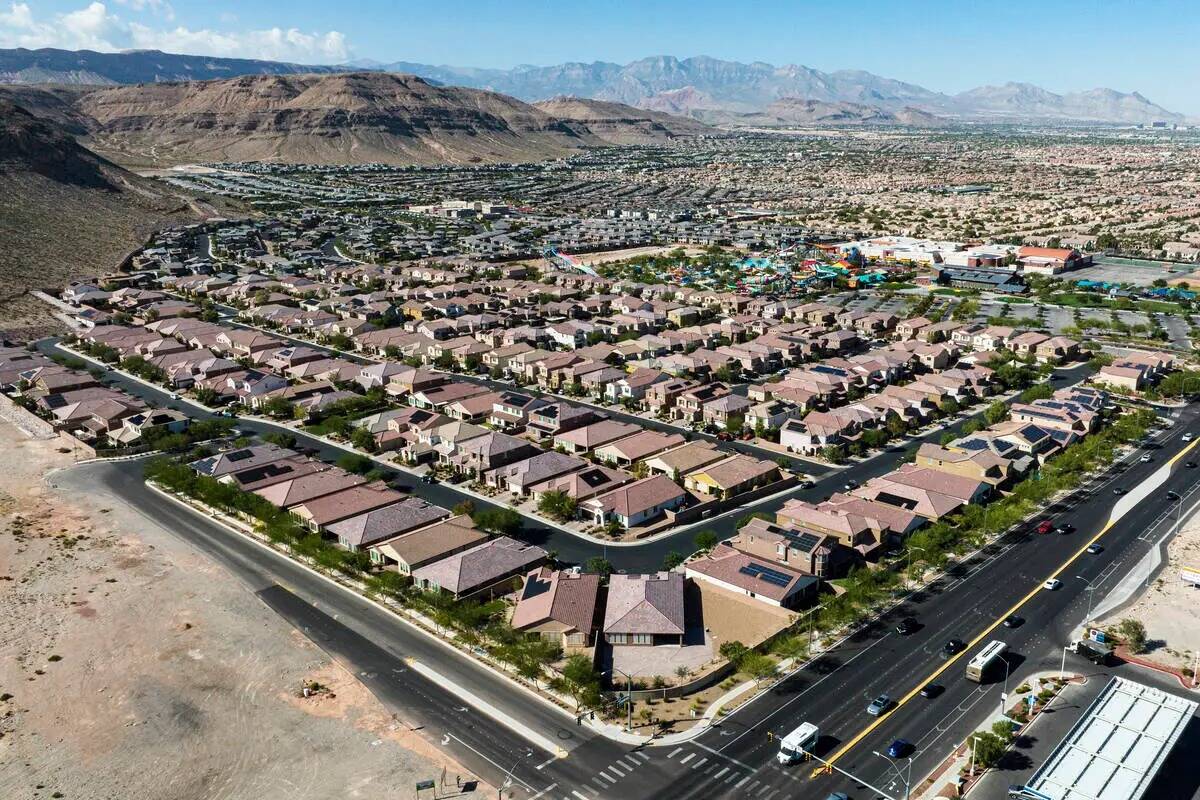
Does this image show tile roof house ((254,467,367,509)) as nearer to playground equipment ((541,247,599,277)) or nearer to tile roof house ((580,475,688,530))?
tile roof house ((580,475,688,530))

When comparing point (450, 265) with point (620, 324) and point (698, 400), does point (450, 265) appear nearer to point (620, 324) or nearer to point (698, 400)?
point (620, 324)

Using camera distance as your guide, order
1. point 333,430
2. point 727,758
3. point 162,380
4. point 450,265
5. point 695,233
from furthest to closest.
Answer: point 695,233
point 450,265
point 162,380
point 333,430
point 727,758

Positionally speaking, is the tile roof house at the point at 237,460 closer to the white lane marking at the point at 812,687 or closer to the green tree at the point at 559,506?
the green tree at the point at 559,506


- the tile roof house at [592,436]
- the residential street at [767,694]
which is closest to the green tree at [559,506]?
the residential street at [767,694]

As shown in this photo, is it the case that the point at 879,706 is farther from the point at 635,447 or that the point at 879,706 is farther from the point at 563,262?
the point at 563,262

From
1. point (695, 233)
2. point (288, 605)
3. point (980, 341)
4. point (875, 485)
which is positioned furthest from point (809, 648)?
point (695, 233)

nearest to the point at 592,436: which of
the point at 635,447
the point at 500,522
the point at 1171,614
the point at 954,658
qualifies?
the point at 635,447
